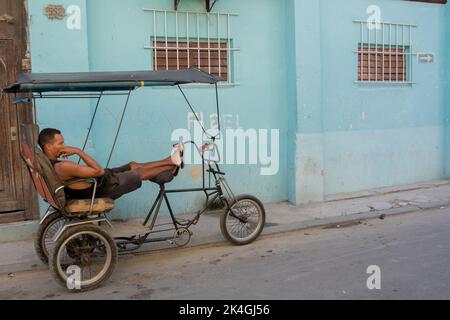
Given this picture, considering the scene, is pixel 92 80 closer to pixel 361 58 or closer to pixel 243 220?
pixel 243 220

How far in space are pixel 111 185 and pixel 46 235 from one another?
99cm

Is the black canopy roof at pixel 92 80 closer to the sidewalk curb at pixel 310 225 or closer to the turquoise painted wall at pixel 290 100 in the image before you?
the turquoise painted wall at pixel 290 100

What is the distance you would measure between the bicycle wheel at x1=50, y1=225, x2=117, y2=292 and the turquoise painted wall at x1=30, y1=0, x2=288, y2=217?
6.96 ft

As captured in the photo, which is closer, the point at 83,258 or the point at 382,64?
the point at 83,258

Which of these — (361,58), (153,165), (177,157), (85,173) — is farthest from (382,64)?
(85,173)

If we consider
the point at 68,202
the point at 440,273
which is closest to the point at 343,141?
the point at 440,273

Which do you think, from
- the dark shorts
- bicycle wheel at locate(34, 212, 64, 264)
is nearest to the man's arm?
the dark shorts

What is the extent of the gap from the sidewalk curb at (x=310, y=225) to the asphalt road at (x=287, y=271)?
79 millimetres

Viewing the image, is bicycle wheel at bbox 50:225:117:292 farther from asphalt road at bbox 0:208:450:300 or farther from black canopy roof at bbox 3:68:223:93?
black canopy roof at bbox 3:68:223:93

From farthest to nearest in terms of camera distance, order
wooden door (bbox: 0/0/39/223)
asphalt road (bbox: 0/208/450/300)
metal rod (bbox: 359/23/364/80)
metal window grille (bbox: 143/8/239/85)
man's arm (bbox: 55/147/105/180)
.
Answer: metal rod (bbox: 359/23/364/80), metal window grille (bbox: 143/8/239/85), wooden door (bbox: 0/0/39/223), man's arm (bbox: 55/147/105/180), asphalt road (bbox: 0/208/450/300)

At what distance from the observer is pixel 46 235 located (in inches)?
198

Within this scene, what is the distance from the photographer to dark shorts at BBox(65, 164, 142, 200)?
183 inches

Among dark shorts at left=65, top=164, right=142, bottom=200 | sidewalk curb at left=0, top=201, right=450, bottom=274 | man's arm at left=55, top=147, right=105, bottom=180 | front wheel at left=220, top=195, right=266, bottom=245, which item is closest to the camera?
man's arm at left=55, top=147, right=105, bottom=180
